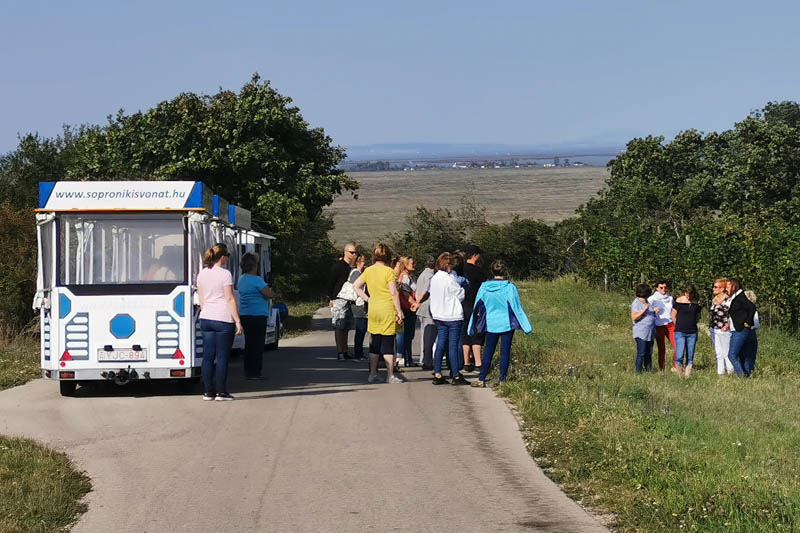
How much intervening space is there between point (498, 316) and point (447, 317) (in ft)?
2.71

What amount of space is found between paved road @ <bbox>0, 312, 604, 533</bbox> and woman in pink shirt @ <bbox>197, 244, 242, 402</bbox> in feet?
1.48

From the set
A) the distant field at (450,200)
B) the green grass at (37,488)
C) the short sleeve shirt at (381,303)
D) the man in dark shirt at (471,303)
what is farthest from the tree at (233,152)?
the distant field at (450,200)

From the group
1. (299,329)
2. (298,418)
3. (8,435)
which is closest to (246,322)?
(298,418)

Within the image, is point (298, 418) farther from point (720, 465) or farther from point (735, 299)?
point (735, 299)

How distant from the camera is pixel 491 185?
186375mm

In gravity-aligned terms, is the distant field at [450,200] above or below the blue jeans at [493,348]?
below

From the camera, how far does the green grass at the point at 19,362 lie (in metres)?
16.4

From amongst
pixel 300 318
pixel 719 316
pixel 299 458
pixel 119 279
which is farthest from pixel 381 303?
pixel 300 318

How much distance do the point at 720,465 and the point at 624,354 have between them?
12.1 m

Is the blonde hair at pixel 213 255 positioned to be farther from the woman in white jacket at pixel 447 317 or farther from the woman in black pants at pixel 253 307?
the woman in white jacket at pixel 447 317

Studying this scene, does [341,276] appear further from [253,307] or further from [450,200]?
[450,200]

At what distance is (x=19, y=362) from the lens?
18.5 m

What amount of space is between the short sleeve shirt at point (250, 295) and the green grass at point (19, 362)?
3319 millimetres

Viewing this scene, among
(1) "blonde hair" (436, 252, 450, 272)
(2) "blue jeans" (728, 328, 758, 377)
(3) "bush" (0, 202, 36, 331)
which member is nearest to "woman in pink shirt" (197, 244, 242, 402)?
(1) "blonde hair" (436, 252, 450, 272)
